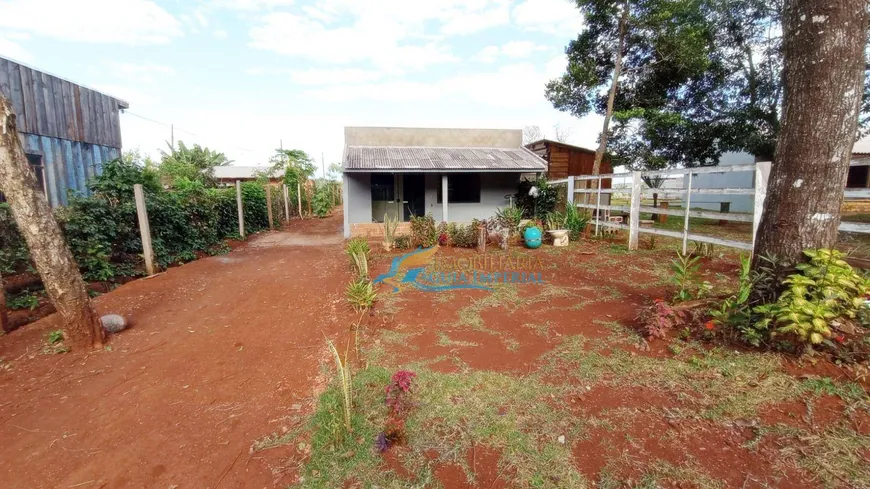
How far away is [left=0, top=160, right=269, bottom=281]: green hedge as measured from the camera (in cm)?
537

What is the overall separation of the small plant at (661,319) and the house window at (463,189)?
321 inches

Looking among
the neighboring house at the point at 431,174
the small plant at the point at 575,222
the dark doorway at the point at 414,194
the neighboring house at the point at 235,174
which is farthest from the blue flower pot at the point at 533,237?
the neighboring house at the point at 235,174

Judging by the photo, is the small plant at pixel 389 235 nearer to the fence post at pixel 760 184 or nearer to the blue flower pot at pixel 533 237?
the blue flower pot at pixel 533 237

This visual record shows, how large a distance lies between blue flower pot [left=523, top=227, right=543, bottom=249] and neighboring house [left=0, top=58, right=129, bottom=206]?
9220 mm

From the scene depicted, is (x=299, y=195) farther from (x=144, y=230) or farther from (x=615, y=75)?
(x=615, y=75)

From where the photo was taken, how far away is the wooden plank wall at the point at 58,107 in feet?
23.6

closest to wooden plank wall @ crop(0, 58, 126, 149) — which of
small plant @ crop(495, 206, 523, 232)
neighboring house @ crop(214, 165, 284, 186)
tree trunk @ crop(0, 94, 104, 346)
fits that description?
tree trunk @ crop(0, 94, 104, 346)

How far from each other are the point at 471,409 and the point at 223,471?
5.21 feet

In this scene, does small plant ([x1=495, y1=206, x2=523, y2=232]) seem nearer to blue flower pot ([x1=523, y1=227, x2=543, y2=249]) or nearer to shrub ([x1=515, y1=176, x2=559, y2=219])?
Answer: blue flower pot ([x1=523, y1=227, x2=543, y2=249])

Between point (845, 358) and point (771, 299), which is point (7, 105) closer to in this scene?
point (771, 299)

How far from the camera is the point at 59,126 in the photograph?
26.7 ft

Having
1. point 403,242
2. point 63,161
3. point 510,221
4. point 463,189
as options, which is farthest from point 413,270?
point 63,161

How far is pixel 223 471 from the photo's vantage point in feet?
7.06

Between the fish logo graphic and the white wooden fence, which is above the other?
the white wooden fence
